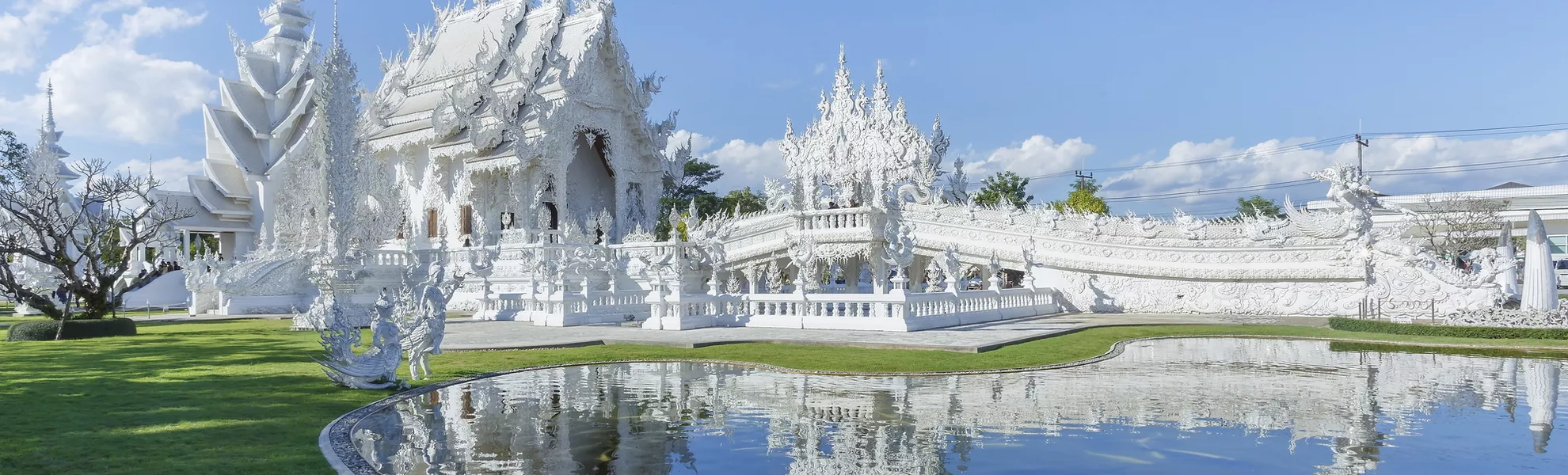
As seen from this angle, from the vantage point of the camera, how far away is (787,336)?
1452cm

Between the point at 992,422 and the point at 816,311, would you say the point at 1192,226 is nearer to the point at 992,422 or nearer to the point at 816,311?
the point at 816,311

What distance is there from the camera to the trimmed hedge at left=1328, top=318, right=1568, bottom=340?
13.5 meters

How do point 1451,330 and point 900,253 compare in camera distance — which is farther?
point 900,253

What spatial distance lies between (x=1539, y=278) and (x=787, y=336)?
38.3 feet

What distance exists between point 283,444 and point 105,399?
10.4ft

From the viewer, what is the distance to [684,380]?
9969 mm

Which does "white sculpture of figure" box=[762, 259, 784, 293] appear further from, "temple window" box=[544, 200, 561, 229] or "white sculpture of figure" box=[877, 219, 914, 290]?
"temple window" box=[544, 200, 561, 229]

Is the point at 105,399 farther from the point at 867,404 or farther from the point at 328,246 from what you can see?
the point at 328,246

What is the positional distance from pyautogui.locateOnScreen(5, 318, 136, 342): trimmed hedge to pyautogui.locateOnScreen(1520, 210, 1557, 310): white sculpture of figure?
22137 millimetres

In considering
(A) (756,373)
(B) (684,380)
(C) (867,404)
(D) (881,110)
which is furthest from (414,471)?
(D) (881,110)

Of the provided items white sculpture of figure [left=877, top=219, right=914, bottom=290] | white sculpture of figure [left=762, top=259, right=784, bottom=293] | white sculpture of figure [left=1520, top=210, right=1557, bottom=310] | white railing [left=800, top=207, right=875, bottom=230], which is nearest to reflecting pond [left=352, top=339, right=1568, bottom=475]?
white sculpture of figure [left=877, top=219, right=914, bottom=290]

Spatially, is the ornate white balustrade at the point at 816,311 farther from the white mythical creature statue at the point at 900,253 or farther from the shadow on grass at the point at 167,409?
the shadow on grass at the point at 167,409

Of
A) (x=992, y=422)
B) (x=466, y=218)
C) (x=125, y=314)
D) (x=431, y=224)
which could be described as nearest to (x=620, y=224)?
(x=466, y=218)

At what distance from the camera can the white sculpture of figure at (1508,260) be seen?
17.2 m
